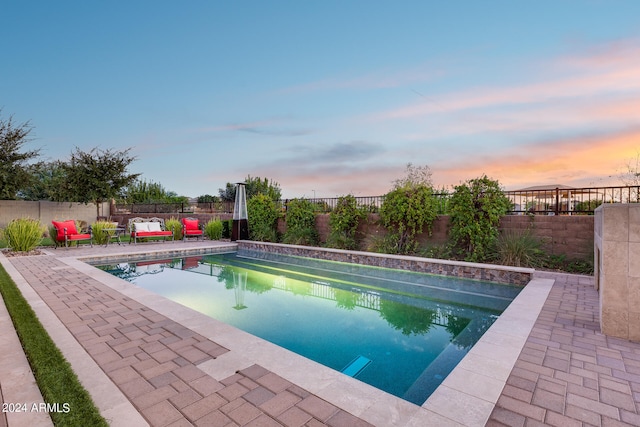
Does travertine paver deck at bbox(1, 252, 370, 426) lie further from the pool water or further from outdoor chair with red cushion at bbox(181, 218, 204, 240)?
outdoor chair with red cushion at bbox(181, 218, 204, 240)

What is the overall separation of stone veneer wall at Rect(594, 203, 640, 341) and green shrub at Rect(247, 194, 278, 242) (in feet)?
31.3

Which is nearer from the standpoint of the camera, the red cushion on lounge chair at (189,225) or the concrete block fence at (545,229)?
the concrete block fence at (545,229)

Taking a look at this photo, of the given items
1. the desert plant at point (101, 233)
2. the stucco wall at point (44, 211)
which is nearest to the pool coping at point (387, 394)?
the desert plant at point (101, 233)

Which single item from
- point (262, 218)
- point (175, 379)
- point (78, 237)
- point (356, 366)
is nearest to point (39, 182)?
point (78, 237)

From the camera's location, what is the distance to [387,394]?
2.00 metres

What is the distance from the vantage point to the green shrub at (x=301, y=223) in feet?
34.4

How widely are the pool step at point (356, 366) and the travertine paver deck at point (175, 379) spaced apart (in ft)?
3.00

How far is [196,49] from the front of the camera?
9.59 meters

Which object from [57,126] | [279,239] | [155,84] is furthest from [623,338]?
[57,126]

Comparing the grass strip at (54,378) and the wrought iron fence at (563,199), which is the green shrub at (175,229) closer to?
the wrought iron fence at (563,199)

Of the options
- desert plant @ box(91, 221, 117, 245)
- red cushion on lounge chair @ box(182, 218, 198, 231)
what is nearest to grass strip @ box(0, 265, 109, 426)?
desert plant @ box(91, 221, 117, 245)

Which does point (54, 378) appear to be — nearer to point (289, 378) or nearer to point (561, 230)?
point (289, 378)

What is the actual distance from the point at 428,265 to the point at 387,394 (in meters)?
5.30

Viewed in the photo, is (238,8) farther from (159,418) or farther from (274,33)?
(159,418)
